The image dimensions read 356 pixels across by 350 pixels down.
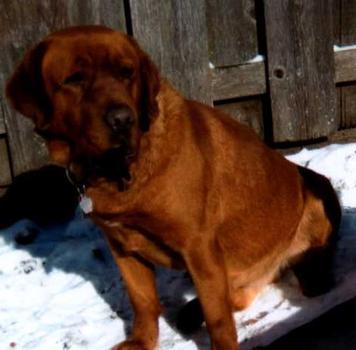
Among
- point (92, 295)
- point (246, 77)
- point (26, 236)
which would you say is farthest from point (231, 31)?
point (92, 295)

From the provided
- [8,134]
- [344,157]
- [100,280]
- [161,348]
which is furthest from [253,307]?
[8,134]

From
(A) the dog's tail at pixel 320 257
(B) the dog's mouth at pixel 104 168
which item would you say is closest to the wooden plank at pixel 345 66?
(A) the dog's tail at pixel 320 257

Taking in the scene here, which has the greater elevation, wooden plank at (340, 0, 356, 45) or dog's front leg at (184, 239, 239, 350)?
wooden plank at (340, 0, 356, 45)

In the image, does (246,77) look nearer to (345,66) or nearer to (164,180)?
(345,66)

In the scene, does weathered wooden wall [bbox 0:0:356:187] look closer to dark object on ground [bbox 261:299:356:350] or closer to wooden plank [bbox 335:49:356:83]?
wooden plank [bbox 335:49:356:83]

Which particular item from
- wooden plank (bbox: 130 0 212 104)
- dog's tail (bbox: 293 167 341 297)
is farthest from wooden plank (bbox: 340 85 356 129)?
dog's tail (bbox: 293 167 341 297)

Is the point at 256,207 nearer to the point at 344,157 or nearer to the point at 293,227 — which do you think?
the point at 293,227
